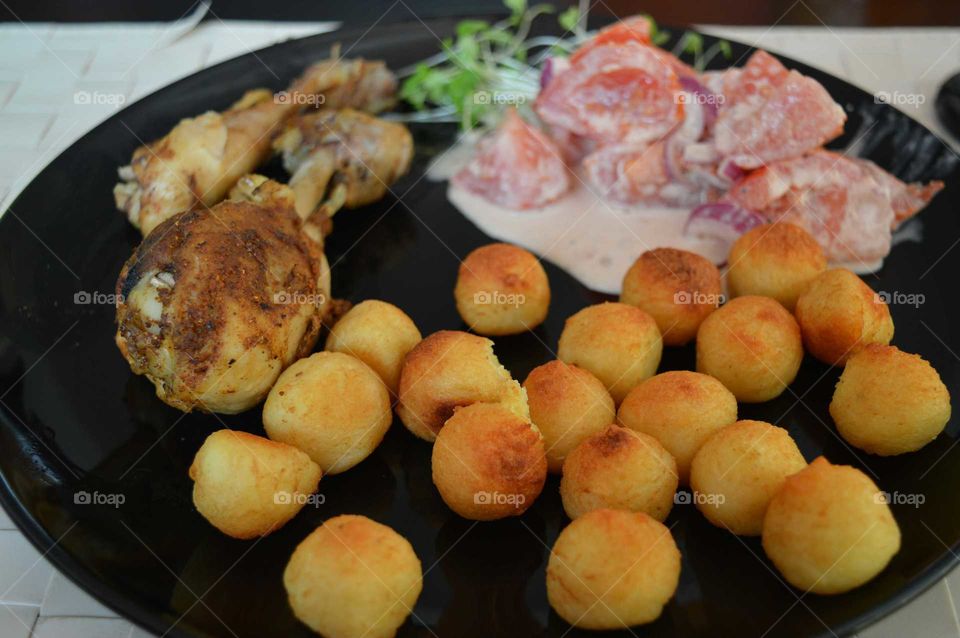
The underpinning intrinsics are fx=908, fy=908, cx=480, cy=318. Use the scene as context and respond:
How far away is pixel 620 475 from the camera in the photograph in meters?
1.53

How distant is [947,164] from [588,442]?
145 cm

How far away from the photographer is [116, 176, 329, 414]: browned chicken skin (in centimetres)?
175

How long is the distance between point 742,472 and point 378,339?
2.51 feet

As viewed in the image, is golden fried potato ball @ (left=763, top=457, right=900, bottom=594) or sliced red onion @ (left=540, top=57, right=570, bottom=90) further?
sliced red onion @ (left=540, top=57, right=570, bottom=90)

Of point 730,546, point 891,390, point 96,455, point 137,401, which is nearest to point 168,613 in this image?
point 96,455

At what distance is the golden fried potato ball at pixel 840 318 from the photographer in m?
1.83

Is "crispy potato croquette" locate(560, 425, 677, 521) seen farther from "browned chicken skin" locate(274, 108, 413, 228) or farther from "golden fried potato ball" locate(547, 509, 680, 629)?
"browned chicken skin" locate(274, 108, 413, 228)

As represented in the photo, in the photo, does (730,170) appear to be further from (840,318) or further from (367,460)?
(367,460)

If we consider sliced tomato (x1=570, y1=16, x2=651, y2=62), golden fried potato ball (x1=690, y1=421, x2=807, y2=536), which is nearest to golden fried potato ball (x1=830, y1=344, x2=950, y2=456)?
golden fried potato ball (x1=690, y1=421, x2=807, y2=536)

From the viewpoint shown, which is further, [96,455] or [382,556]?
[96,455]

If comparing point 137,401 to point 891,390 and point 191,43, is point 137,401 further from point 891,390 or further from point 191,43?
point 191,43

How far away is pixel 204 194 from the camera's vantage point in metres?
2.23

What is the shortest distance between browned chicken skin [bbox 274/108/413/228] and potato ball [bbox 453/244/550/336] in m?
0.47

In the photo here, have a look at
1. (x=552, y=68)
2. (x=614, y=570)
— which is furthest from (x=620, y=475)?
(x=552, y=68)
